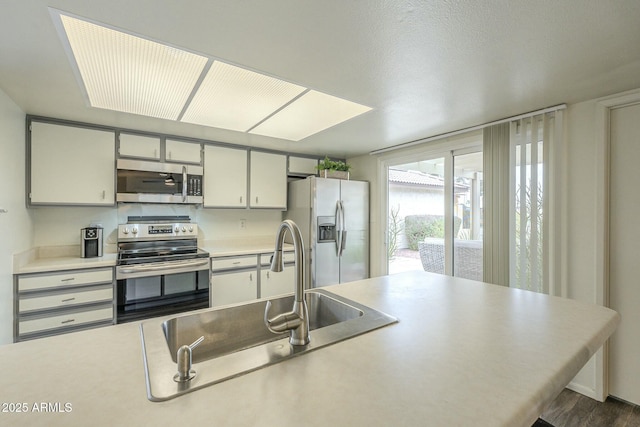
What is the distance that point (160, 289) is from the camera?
3156mm

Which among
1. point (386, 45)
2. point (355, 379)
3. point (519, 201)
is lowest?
point (355, 379)

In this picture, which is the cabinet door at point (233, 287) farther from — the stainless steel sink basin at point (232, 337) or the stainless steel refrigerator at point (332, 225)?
the stainless steel sink basin at point (232, 337)

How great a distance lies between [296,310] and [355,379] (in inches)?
11.9

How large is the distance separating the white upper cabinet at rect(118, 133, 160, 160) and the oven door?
1162 mm

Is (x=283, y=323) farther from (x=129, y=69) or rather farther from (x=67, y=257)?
(x=67, y=257)

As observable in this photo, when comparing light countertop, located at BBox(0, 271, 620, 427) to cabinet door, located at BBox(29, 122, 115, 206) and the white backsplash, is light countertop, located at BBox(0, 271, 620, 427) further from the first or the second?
the white backsplash

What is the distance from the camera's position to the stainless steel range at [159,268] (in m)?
2.69

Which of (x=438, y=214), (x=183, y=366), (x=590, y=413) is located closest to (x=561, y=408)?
→ (x=590, y=413)

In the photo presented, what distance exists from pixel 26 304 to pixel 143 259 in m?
0.83

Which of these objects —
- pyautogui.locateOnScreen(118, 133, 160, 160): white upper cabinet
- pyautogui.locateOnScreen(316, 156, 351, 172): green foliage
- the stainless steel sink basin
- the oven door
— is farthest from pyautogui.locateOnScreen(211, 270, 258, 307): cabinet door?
the stainless steel sink basin

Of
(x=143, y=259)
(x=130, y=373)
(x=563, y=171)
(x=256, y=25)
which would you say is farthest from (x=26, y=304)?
(x=563, y=171)

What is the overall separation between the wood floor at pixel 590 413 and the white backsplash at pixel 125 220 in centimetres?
339

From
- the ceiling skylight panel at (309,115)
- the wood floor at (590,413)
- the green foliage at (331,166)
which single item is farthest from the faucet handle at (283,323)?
the green foliage at (331,166)

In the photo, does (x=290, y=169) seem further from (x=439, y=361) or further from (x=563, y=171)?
(x=439, y=361)
